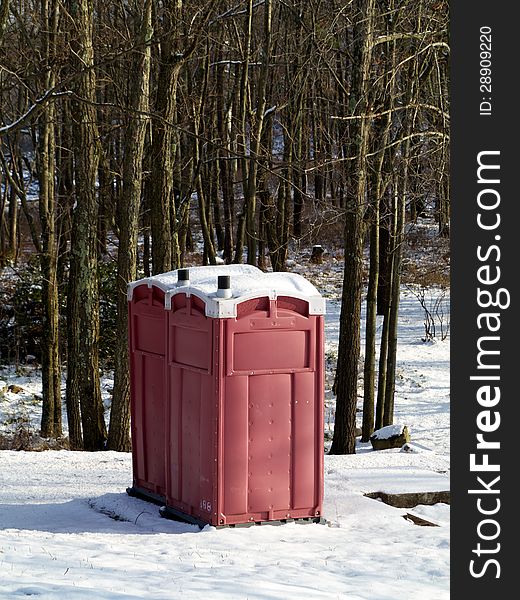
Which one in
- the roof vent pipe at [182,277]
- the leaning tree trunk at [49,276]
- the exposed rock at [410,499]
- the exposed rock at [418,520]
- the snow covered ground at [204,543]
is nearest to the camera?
the snow covered ground at [204,543]

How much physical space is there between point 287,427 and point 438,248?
2052cm

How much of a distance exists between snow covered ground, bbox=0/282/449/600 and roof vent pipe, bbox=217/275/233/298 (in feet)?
5.74

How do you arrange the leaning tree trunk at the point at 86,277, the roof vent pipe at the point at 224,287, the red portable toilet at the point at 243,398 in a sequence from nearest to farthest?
the roof vent pipe at the point at 224,287
the red portable toilet at the point at 243,398
the leaning tree trunk at the point at 86,277

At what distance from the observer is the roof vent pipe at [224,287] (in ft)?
23.7

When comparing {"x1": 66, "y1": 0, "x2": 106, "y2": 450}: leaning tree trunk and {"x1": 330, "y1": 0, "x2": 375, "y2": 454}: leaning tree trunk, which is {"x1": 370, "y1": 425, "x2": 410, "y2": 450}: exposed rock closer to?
{"x1": 330, "y1": 0, "x2": 375, "y2": 454}: leaning tree trunk

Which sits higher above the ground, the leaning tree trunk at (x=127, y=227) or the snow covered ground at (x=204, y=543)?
the leaning tree trunk at (x=127, y=227)

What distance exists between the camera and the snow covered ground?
A: 591cm

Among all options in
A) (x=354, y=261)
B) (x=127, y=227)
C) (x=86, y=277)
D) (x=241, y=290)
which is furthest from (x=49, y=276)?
(x=241, y=290)

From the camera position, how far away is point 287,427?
765 cm

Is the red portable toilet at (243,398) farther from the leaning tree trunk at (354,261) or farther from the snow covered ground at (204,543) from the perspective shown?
the leaning tree trunk at (354,261)

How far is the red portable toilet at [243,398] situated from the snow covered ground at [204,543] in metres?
0.25

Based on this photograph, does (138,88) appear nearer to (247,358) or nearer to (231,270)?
(231,270)

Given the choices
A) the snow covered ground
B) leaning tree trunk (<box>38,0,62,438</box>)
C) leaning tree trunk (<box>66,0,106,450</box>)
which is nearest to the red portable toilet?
the snow covered ground

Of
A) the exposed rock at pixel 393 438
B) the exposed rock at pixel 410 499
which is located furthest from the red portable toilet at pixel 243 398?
the exposed rock at pixel 393 438
